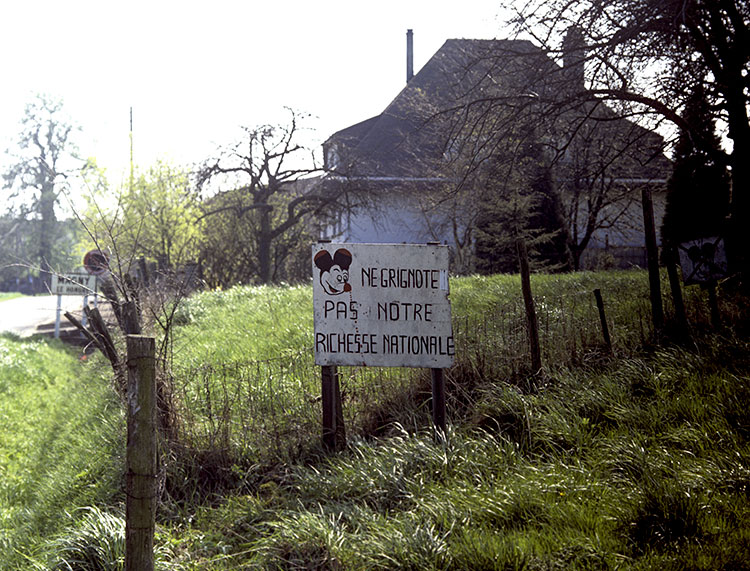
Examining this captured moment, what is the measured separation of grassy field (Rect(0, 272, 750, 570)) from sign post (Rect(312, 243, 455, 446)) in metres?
0.57

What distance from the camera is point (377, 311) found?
6.16 metres

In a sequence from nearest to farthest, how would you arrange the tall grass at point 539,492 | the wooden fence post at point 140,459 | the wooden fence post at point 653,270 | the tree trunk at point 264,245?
the wooden fence post at point 140,459, the tall grass at point 539,492, the wooden fence post at point 653,270, the tree trunk at point 264,245

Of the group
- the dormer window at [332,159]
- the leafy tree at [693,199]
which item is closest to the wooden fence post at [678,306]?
the leafy tree at [693,199]

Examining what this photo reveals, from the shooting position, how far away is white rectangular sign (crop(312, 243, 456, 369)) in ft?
20.1

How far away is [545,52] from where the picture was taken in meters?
9.86

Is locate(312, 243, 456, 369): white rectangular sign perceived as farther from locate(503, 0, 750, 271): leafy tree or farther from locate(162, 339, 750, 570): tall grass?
locate(503, 0, 750, 271): leafy tree

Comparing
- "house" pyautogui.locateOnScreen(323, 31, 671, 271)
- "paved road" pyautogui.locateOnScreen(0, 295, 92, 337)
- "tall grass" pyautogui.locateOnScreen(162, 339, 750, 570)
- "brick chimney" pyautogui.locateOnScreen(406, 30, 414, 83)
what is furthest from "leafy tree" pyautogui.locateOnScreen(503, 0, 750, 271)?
"brick chimney" pyautogui.locateOnScreen(406, 30, 414, 83)

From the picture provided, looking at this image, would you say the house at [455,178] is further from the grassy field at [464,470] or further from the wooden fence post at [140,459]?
the wooden fence post at [140,459]

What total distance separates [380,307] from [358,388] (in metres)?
1.32

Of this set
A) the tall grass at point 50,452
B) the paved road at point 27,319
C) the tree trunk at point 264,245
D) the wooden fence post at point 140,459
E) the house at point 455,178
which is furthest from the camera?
the tree trunk at point 264,245

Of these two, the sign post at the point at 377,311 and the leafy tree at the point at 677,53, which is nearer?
the sign post at the point at 377,311

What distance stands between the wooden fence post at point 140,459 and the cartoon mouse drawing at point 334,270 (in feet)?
8.81

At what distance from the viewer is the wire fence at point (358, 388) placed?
6.21 meters

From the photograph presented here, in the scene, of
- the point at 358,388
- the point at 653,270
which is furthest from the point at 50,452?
the point at 653,270
